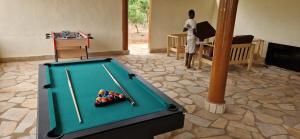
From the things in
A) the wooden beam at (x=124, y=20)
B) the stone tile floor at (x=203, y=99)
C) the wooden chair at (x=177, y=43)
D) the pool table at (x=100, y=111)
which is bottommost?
the stone tile floor at (x=203, y=99)

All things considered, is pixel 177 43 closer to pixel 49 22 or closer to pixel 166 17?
pixel 166 17

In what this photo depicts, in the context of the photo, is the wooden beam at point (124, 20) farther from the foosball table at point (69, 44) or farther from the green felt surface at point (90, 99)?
the green felt surface at point (90, 99)

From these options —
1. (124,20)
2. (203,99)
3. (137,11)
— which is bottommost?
(203,99)

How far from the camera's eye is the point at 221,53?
3.10 metres

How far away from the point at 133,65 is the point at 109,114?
3914mm

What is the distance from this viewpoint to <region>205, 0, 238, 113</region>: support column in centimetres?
295

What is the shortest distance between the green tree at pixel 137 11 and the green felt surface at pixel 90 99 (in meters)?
6.76

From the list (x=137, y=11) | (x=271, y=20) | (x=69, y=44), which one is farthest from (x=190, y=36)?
(x=137, y=11)

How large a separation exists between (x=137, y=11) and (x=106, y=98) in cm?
788

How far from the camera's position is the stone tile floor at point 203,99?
2801 millimetres

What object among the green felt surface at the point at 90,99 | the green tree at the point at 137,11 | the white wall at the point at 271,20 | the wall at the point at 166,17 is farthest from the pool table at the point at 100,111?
the green tree at the point at 137,11

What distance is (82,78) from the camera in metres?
2.55

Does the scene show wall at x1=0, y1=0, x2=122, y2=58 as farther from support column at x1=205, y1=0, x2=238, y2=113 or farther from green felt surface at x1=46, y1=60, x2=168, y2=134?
support column at x1=205, y1=0, x2=238, y2=113

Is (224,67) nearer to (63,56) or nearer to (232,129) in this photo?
(232,129)
